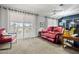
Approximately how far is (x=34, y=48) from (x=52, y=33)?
81 centimetres

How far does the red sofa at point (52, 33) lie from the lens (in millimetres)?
3544

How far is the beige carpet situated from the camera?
3.33 metres

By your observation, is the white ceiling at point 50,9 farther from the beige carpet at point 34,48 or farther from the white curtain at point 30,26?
the beige carpet at point 34,48

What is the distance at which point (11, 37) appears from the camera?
341cm

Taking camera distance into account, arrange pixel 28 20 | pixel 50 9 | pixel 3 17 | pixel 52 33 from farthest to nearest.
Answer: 1. pixel 52 33
2. pixel 28 20
3. pixel 50 9
4. pixel 3 17

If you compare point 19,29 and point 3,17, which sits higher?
point 3,17

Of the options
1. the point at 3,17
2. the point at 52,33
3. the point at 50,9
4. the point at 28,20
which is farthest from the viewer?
the point at 52,33

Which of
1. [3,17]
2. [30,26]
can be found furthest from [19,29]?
[3,17]

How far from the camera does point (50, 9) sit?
135 inches

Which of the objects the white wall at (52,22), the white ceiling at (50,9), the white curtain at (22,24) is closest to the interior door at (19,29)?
the white curtain at (22,24)

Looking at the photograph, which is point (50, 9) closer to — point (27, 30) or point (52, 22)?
point (52, 22)

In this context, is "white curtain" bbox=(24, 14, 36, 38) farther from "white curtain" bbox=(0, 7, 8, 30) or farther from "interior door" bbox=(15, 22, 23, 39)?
"white curtain" bbox=(0, 7, 8, 30)

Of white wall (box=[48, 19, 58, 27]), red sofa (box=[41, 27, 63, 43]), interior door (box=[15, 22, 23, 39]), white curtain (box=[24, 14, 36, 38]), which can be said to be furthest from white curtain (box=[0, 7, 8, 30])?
white wall (box=[48, 19, 58, 27])
